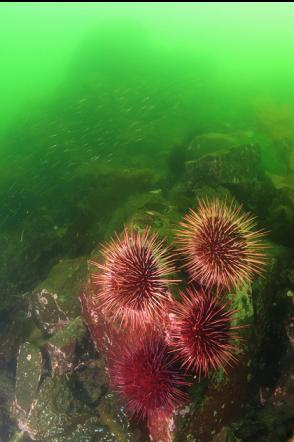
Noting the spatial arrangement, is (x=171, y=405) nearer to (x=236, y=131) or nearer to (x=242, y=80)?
(x=236, y=131)

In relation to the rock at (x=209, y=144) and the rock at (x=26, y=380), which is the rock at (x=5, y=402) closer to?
the rock at (x=26, y=380)

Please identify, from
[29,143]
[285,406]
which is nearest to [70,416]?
[285,406]

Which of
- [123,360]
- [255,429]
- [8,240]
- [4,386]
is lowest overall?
[4,386]

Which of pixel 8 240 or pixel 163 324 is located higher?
pixel 163 324

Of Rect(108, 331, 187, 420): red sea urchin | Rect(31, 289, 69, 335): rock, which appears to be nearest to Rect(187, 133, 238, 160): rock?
Rect(31, 289, 69, 335): rock

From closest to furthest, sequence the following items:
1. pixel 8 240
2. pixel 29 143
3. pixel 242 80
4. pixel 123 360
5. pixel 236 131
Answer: pixel 123 360
pixel 8 240
pixel 236 131
pixel 29 143
pixel 242 80

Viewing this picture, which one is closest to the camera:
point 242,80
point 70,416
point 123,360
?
point 123,360

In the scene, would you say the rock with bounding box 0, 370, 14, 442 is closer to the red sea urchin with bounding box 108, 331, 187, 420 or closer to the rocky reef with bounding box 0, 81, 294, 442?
the rocky reef with bounding box 0, 81, 294, 442

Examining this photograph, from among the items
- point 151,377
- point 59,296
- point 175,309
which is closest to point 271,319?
point 175,309

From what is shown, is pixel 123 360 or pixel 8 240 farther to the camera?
pixel 8 240

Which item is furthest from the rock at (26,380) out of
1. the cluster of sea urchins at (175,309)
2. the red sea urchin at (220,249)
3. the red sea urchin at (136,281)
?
the red sea urchin at (220,249)
